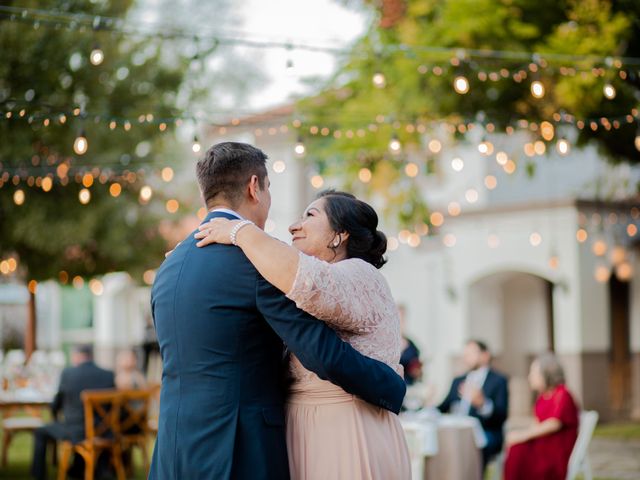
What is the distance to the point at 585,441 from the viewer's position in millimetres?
9734

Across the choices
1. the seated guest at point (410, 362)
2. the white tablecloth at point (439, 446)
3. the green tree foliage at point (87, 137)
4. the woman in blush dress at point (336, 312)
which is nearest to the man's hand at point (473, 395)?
the seated guest at point (410, 362)

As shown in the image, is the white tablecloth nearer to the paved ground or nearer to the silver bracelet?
the paved ground

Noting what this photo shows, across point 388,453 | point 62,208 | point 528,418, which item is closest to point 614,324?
point 528,418

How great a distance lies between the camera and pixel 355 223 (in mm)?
3695

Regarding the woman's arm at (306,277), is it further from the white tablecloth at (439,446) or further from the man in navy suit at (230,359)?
the white tablecloth at (439,446)

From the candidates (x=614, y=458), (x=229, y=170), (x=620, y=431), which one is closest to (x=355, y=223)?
(x=229, y=170)

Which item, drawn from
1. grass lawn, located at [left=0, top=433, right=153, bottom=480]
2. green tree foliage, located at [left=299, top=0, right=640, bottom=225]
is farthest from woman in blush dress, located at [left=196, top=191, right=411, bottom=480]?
grass lawn, located at [left=0, top=433, right=153, bottom=480]

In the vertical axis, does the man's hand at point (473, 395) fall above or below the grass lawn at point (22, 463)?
above

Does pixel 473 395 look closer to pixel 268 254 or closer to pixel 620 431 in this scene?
pixel 268 254

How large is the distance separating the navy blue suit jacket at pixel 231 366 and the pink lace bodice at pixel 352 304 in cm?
7

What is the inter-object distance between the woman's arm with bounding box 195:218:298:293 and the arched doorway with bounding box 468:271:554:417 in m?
16.1

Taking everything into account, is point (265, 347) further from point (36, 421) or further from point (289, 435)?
point (36, 421)

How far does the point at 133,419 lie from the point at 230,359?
821cm

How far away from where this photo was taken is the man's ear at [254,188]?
11.4 ft
